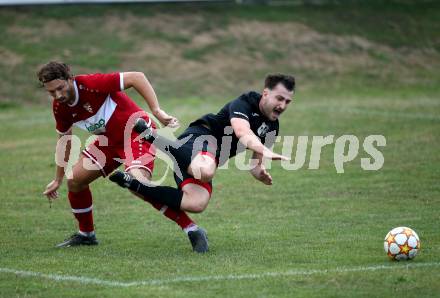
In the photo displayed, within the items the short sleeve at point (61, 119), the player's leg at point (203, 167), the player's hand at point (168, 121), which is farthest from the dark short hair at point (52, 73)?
the player's leg at point (203, 167)

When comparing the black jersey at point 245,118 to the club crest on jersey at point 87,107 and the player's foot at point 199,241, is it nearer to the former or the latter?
the player's foot at point 199,241

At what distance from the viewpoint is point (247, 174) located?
1534cm

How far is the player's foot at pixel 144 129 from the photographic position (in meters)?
9.08

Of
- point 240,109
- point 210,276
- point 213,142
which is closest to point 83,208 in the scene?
point 213,142

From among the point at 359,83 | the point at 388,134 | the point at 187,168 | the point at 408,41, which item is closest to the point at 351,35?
→ the point at 408,41

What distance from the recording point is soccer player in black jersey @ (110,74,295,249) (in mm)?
9094

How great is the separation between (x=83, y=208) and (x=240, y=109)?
212 centimetres

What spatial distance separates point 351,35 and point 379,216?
22.1 metres

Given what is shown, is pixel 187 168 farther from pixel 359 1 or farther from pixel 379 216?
pixel 359 1

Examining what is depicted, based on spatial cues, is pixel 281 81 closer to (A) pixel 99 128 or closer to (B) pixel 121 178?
(B) pixel 121 178

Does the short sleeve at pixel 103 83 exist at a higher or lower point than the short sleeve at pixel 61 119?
higher

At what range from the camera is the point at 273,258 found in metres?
8.77

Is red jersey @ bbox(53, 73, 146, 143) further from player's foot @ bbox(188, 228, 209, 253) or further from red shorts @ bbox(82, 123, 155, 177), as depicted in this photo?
A: player's foot @ bbox(188, 228, 209, 253)

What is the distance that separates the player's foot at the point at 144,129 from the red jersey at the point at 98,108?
0.43 meters
